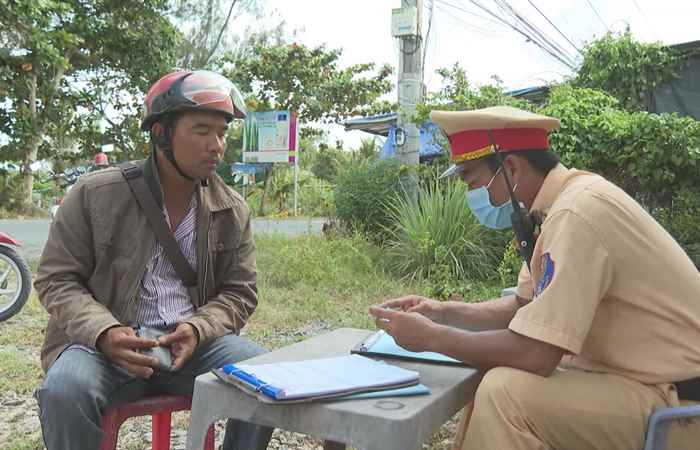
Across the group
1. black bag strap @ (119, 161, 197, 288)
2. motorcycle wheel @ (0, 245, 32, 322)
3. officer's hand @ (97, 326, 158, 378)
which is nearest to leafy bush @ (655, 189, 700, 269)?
black bag strap @ (119, 161, 197, 288)

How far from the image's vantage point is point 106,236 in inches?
81.3

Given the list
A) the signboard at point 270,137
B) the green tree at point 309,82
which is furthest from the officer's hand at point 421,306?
the green tree at point 309,82

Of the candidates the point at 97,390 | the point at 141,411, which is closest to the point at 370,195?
the point at 141,411

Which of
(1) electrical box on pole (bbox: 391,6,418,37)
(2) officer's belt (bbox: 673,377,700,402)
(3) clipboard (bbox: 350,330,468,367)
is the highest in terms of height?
(1) electrical box on pole (bbox: 391,6,418,37)

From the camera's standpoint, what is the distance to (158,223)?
2.14m

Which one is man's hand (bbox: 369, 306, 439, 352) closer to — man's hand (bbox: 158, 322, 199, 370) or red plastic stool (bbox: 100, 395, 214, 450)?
red plastic stool (bbox: 100, 395, 214, 450)

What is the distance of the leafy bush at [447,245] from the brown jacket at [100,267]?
3.92 meters

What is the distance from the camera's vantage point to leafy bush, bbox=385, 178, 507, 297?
240 inches

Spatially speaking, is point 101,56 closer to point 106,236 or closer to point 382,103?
point 382,103

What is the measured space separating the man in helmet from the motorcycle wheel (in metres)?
3.11

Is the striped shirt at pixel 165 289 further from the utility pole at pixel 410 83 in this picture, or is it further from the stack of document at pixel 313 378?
the utility pole at pixel 410 83

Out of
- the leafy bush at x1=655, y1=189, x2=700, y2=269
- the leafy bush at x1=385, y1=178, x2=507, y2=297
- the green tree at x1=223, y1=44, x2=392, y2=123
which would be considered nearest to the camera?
the leafy bush at x1=655, y1=189, x2=700, y2=269

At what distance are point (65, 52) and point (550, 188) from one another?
10.7 meters

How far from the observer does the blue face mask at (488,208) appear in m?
1.85
